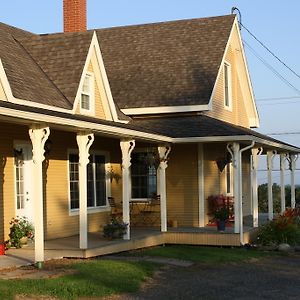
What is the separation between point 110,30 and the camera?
2592cm

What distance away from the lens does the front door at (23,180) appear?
15727 mm

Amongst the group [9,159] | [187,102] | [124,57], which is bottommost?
[9,159]

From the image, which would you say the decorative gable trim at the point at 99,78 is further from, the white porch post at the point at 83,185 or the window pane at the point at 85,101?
the white porch post at the point at 83,185

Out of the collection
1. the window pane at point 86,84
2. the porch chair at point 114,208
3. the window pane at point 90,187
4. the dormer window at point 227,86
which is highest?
the dormer window at point 227,86

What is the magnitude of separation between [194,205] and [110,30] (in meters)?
8.95

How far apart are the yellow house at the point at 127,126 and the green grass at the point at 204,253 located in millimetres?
1059

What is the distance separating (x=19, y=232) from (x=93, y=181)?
15.1ft

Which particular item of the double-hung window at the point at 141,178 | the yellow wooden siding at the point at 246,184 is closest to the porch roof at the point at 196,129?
the double-hung window at the point at 141,178

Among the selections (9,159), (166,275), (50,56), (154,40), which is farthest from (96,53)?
(166,275)

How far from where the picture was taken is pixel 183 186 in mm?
20750

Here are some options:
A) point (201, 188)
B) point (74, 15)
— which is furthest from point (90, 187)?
point (74, 15)

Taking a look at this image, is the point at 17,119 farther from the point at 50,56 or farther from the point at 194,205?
the point at 194,205

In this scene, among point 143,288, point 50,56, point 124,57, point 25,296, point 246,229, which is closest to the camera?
point 25,296

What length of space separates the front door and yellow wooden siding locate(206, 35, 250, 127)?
25.2 feet
